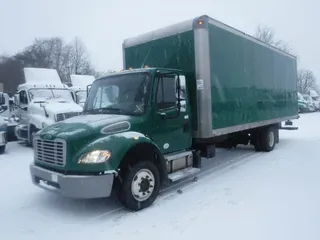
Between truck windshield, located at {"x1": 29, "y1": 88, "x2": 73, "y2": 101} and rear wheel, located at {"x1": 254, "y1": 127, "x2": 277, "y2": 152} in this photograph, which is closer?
rear wheel, located at {"x1": 254, "y1": 127, "x2": 277, "y2": 152}

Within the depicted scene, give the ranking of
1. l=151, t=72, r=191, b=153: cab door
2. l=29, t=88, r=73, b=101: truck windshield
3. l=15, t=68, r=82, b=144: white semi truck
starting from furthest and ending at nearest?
l=29, t=88, r=73, b=101: truck windshield < l=15, t=68, r=82, b=144: white semi truck < l=151, t=72, r=191, b=153: cab door

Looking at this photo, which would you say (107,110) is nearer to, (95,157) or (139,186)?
(95,157)

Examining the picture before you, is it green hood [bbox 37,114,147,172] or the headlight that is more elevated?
green hood [bbox 37,114,147,172]

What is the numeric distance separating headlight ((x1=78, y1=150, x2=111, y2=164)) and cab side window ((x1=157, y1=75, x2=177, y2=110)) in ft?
4.82

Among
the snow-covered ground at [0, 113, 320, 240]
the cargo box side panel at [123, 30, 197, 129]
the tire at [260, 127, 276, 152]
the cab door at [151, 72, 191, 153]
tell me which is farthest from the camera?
the tire at [260, 127, 276, 152]

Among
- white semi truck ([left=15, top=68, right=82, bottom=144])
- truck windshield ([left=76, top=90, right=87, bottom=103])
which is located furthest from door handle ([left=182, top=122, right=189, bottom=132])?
truck windshield ([left=76, top=90, right=87, bottom=103])

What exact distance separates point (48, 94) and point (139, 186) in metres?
9.26

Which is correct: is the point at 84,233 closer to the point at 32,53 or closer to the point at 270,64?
the point at 270,64

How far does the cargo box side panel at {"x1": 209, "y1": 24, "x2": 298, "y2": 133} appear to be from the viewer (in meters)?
6.45

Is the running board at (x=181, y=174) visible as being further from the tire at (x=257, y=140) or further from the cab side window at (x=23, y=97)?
the cab side window at (x=23, y=97)

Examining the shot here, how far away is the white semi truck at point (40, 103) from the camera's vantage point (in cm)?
1120

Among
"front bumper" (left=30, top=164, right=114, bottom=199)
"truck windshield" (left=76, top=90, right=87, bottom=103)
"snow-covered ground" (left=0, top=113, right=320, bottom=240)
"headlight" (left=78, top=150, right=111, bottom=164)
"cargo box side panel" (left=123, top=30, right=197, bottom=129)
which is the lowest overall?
"snow-covered ground" (left=0, top=113, right=320, bottom=240)

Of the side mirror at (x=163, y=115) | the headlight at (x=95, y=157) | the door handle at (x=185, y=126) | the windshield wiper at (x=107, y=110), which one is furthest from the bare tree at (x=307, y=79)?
the headlight at (x=95, y=157)

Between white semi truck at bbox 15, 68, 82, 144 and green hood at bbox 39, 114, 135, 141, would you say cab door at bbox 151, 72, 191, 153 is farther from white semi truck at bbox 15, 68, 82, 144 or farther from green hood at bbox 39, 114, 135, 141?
white semi truck at bbox 15, 68, 82, 144
